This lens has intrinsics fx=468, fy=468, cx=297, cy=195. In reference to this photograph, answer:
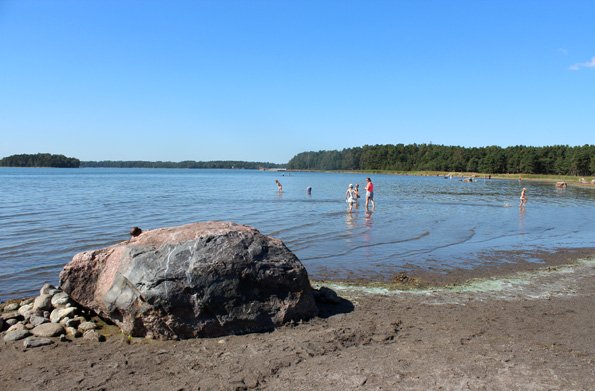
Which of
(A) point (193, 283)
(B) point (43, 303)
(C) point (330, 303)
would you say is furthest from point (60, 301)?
(C) point (330, 303)

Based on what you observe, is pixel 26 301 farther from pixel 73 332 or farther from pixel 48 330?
pixel 73 332

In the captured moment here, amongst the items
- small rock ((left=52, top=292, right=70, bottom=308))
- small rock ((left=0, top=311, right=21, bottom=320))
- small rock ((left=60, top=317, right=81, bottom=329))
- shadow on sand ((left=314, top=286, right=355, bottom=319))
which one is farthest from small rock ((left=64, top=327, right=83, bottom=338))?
shadow on sand ((left=314, top=286, right=355, bottom=319))

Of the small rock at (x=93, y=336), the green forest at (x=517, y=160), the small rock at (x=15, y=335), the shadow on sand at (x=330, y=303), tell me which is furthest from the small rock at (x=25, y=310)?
the green forest at (x=517, y=160)

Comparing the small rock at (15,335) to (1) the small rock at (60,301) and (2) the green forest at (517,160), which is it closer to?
(1) the small rock at (60,301)

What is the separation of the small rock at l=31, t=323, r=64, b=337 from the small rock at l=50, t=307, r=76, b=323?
0.76 ft

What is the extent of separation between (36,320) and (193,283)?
3058 millimetres

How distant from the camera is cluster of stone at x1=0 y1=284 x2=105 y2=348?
7.64m

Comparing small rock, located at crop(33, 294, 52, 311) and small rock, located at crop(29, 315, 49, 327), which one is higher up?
small rock, located at crop(33, 294, 52, 311)

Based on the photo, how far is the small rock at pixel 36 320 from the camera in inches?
321

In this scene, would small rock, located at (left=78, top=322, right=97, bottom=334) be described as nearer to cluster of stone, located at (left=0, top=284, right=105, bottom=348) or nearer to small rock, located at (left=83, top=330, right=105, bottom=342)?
cluster of stone, located at (left=0, top=284, right=105, bottom=348)

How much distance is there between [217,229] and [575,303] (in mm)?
7528

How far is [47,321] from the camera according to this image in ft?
27.1

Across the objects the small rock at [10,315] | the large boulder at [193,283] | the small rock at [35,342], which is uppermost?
the large boulder at [193,283]

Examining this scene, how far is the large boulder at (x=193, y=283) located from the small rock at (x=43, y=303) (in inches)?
21.0
